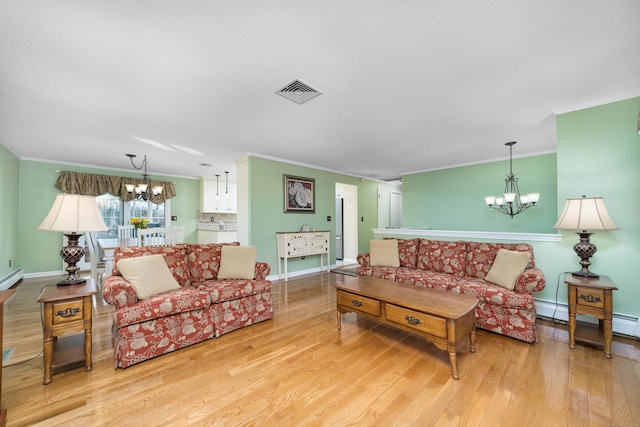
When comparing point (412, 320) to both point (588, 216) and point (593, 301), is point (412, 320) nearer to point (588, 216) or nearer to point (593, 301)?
point (593, 301)

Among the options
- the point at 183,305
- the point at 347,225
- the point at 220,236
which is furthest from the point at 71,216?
the point at 347,225

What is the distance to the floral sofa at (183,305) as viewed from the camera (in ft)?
6.73

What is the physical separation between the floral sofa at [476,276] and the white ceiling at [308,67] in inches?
→ 63.9

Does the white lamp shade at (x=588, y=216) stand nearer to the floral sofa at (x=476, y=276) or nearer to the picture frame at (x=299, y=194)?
the floral sofa at (x=476, y=276)

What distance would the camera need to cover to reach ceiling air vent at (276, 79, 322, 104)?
2.28 metres

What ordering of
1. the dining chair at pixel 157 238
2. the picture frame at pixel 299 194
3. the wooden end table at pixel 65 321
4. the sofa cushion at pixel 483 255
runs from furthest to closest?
the picture frame at pixel 299 194 < the dining chair at pixel 157 238 < the sofa cushion at pixel 483 255 < the wooden end table at pixel 65 321

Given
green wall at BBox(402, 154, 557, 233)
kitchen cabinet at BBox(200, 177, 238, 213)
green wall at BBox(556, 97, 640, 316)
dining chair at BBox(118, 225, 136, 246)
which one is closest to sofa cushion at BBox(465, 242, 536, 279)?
green wall at BBox(556, 97, 640, 316)

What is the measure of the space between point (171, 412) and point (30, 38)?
8.34 ft

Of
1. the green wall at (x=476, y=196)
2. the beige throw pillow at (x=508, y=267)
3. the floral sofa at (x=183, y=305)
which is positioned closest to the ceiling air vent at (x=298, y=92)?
the floral sofa at (x=183, y=305)

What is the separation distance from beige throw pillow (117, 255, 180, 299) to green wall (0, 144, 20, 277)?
354 cm

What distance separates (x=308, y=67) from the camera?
6.66 ft

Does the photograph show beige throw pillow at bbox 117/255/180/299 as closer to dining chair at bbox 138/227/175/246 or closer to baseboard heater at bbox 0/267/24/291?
dining chair at bbox 138/227/175/246

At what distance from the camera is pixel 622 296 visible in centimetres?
254

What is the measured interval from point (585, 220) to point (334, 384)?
8.55 feet
